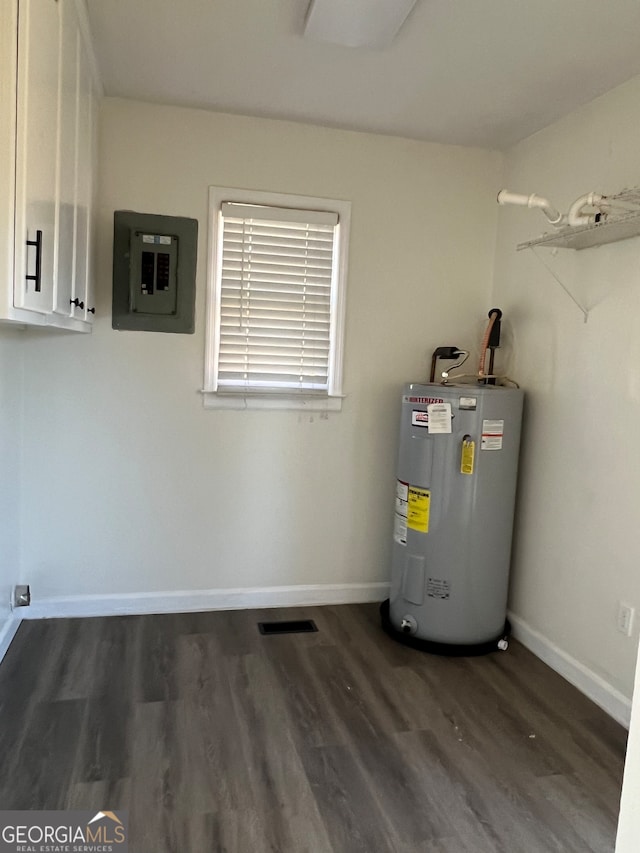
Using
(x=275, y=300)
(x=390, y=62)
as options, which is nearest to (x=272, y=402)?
(x=275, y=300)

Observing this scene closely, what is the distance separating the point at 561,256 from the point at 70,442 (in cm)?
248

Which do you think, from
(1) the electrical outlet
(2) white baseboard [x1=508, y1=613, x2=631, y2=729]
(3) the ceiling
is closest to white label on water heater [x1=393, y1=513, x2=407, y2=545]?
(2) white baseboard [x1=508, y1=613, x2=631, y2=729]

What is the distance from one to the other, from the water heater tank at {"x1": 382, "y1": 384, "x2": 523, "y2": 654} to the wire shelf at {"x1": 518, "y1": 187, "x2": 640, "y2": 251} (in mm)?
684

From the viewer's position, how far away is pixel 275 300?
3.13 m

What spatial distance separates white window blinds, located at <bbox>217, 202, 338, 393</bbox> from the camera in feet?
10.1

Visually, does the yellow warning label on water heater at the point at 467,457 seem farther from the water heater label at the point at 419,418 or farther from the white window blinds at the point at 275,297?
the white window blinds at the point at 275,297

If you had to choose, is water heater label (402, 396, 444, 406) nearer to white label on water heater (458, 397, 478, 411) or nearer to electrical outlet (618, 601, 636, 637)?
white label on water heater (458, 397, 478, 411)

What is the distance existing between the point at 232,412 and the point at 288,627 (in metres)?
1.12

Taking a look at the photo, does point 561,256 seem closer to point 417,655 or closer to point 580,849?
point 417,655

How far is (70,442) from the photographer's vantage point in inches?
116

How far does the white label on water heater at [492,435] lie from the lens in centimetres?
276

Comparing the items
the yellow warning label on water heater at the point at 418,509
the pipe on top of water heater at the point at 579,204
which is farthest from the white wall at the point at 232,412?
the pipe on top of water heater at the point at 579,204

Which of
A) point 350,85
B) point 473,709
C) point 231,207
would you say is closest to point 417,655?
point 473,709

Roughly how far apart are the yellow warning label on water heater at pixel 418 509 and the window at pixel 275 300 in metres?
0.68
